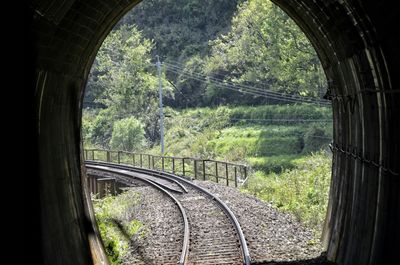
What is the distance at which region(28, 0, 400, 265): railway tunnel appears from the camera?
6.79 m

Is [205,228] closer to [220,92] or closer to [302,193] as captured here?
[302,193]

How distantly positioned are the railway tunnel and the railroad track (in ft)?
5.51

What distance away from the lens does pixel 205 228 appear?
41.7 feet

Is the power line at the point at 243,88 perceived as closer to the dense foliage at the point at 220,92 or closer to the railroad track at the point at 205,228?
the dense foliage at the point at 220,92

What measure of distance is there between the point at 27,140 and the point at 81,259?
464 cm

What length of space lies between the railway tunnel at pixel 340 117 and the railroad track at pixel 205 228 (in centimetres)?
168

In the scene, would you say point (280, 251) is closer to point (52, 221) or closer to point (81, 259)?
point (81, 259)

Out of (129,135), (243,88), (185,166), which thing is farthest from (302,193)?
(243,88)

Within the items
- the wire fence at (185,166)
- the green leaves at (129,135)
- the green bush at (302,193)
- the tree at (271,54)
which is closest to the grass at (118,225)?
the green bush at (302,193)

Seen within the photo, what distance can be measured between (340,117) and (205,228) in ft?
13.4

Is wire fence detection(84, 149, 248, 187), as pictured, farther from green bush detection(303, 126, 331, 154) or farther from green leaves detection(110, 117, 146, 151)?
green bush detection(303, 126, 331, 154)

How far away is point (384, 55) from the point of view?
6.84m

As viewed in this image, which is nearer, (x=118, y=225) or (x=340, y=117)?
(x=340, y=117)

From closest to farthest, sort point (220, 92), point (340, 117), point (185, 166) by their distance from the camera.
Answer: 1. point (340, 117)
2. point (185, 166)
3. point (220, 92)
